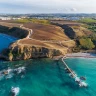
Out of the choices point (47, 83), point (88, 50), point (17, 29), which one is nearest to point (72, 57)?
point (88, 50)

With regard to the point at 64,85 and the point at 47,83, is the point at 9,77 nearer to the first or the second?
the point at 47,83

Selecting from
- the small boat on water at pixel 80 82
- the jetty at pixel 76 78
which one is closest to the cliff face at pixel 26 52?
the jetty at pixel 76 78

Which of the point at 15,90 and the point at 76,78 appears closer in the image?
the point at 15,90

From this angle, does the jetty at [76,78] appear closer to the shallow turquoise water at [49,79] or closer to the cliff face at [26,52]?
the shallow turquoise water at [49,79]

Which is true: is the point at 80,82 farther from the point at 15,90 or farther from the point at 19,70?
the point at 19,70

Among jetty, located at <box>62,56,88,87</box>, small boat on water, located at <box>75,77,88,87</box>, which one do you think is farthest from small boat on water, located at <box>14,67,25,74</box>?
small boat on water, located at <box>75,77,88,87</box>

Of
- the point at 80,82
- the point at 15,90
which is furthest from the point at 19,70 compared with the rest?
the point at 80,82

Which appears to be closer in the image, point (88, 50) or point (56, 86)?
point (56, 86)
